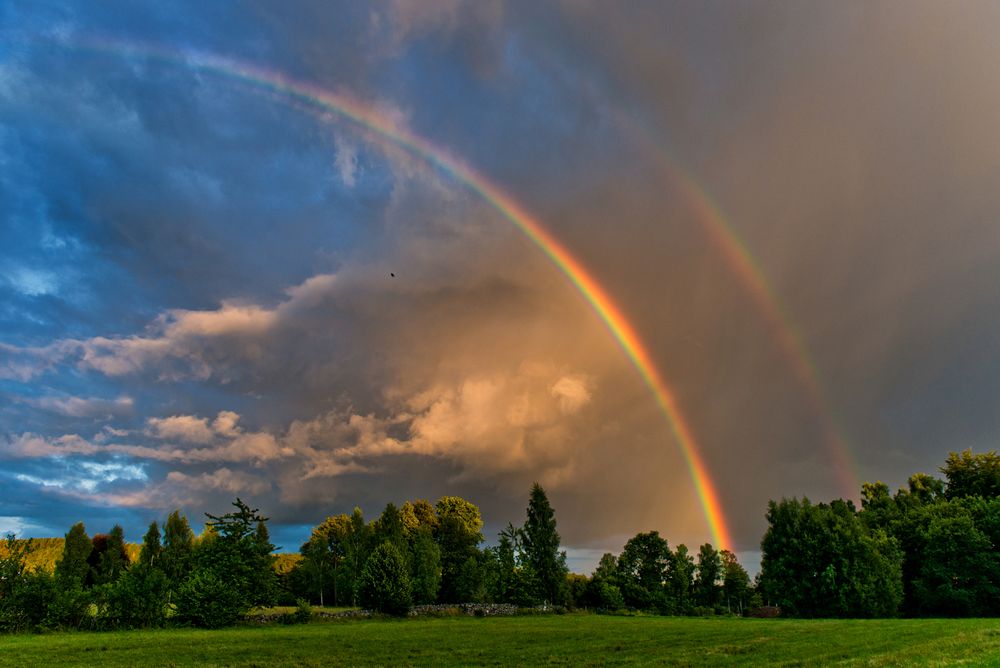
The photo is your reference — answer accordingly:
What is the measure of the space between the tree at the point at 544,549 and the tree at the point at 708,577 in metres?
29.1

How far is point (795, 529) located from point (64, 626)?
79247mm

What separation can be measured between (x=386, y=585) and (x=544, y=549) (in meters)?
36.4

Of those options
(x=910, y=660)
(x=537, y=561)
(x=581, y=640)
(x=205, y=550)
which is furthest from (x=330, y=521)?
(x=910, y=660)

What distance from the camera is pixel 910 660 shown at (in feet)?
71.6

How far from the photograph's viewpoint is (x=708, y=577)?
10706 cm

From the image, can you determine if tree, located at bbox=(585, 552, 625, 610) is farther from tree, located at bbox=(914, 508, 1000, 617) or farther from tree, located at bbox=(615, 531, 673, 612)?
tree, located at bbox=(914, 508, 1000, 617)

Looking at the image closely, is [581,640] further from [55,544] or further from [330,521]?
[55,544]

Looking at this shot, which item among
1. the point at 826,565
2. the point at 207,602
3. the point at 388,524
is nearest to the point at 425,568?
the point at 388,524

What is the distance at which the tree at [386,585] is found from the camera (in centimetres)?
6438

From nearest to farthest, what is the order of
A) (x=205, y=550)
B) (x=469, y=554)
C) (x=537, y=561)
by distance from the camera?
(x=205, y=550) → (x=537, y=561) → (x=469, y=554)

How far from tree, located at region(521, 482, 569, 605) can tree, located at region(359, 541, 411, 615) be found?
105 feet

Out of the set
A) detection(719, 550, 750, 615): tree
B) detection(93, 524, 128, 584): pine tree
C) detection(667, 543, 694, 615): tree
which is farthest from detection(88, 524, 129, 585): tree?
detection(719, 550, 750, 615): tree

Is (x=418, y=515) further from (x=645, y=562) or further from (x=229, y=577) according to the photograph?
(x=229, y=577)

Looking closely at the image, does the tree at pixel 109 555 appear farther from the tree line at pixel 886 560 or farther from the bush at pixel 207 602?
the tree line at pixel 886 560
